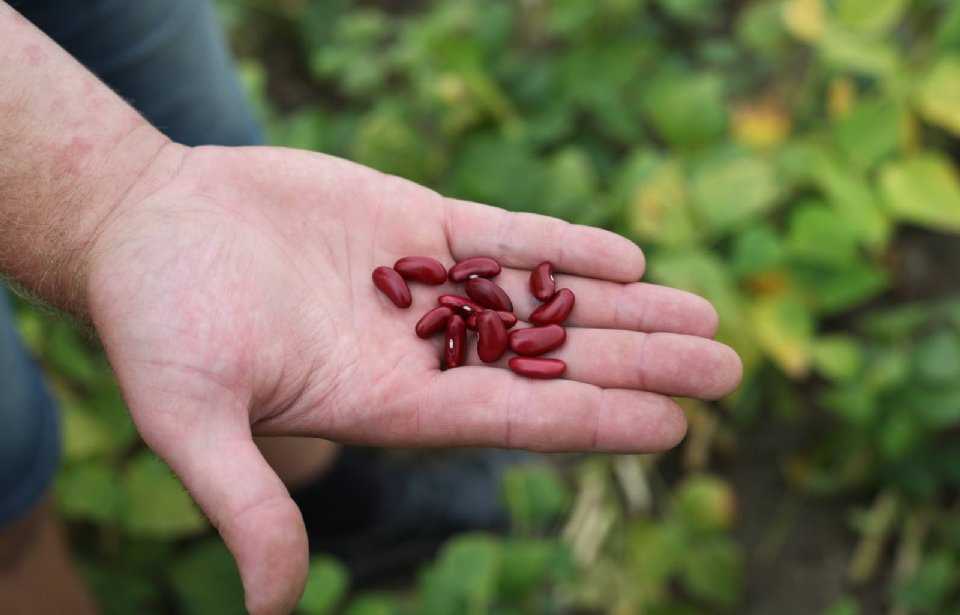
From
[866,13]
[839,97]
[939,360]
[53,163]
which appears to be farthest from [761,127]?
[53,163]

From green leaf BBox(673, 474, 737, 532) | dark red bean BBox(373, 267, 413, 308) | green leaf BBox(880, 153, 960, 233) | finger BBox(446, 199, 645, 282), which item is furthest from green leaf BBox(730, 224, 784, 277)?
dark red bean BBox(373, 267, 413, 308)

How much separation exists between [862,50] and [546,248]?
178 cm

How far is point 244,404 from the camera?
1.65 meters

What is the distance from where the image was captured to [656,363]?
1.91 meters

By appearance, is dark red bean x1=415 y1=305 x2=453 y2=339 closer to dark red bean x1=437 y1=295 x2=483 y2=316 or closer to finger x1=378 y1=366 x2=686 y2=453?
dark red bean x1=437 y1=295 x2=483 y2=316

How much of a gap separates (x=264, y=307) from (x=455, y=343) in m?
0.42

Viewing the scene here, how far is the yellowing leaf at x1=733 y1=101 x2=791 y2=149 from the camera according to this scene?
3576mm

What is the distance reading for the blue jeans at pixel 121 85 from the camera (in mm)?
2143

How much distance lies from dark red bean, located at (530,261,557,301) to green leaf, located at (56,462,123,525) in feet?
4.64

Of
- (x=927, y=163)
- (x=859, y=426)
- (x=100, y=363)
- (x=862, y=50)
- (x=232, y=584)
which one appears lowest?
(x=232, y=584)

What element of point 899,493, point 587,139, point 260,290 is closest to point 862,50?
point 587,139

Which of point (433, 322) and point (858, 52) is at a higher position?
point (858, 52)

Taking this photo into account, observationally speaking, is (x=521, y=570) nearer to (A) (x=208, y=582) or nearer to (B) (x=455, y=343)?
(B) (x=455, y=343)

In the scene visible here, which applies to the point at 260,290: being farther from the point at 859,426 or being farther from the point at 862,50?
the point at 862,50
